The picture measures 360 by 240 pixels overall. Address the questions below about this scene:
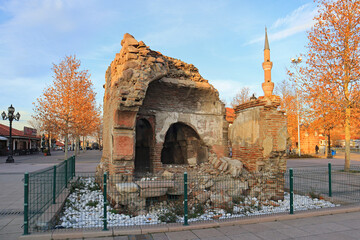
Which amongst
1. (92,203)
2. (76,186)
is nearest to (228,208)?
(92,203)

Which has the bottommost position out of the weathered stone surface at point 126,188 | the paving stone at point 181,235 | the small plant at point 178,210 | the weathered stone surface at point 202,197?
the paving stone at point 181,235

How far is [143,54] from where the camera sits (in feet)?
30.2

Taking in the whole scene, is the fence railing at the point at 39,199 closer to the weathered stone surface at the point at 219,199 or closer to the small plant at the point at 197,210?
the small plant at the point at 197,210

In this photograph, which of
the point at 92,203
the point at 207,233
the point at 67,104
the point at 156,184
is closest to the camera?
the point at 207,233

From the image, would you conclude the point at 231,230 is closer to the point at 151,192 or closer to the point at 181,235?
the point at 181,235

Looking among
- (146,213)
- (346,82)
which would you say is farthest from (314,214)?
(346,82)

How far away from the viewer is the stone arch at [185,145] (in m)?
11.7

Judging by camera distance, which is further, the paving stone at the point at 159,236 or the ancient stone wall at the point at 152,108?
the ancient stone wall at the point at 152,108

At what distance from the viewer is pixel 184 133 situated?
12172mm

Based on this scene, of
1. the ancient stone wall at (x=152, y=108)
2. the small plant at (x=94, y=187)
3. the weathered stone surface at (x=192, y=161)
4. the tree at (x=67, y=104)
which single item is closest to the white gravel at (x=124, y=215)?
the small plant at (x=94, y=187)

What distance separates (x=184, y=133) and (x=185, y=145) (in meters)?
0.58

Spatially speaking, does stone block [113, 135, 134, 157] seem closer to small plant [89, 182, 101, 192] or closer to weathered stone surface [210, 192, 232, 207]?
small plant [89, 182, 101, 192]

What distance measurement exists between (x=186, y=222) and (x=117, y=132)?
3848mm

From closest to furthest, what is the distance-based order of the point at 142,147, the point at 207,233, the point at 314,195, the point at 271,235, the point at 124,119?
the point at 271,235 → the point at 207,233 → the point at 124,119 → the point at 314,195 → the point at 142,147
